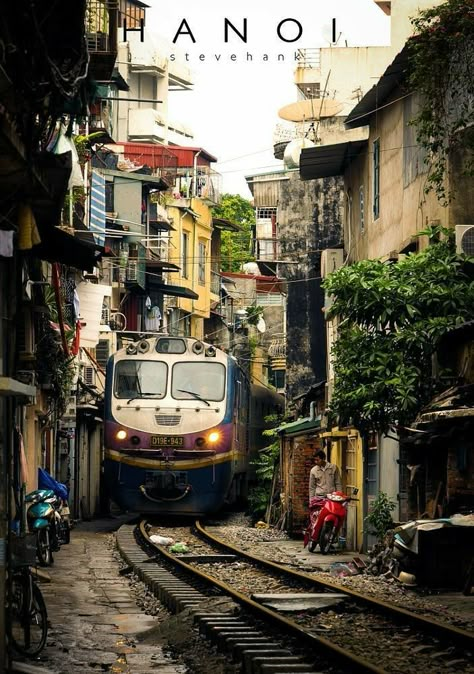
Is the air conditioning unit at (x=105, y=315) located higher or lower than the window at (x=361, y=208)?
lower

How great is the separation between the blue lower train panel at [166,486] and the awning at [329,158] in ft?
21.1

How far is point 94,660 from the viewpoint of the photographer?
11438mm

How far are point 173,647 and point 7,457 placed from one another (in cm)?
243

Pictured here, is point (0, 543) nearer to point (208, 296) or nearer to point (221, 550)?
point (221, 550)

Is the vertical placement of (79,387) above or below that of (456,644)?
above

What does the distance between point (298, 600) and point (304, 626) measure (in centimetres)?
190

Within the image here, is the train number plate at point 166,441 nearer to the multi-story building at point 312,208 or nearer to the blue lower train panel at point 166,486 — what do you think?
the blue lower train panel at point 166,486

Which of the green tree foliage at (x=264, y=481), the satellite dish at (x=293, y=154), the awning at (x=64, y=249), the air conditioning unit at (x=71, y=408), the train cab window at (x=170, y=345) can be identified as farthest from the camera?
the satellite dish at (x=293, y=154)

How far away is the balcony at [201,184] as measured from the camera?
58312 millimetres

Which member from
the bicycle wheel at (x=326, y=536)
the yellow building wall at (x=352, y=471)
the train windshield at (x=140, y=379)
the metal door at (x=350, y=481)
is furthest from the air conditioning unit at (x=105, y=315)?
the bicycle wheel at (x=326, y=536)

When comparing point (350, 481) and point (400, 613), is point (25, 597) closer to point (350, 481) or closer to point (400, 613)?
point (400, 613)

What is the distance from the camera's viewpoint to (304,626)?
42.7 feet

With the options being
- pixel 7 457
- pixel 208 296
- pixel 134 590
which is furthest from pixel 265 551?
pixel 208 296

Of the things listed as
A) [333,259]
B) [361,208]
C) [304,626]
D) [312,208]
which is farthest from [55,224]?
[312,208]
